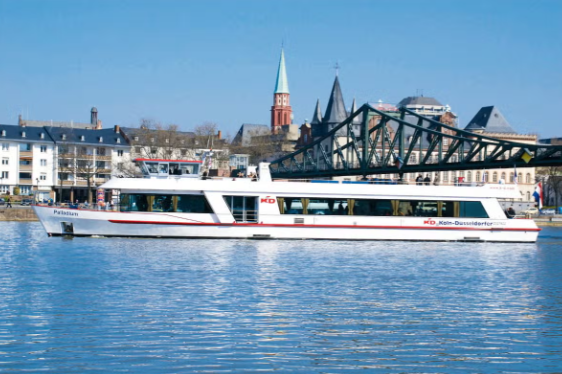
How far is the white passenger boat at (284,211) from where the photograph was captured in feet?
124

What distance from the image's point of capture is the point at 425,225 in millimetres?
40938

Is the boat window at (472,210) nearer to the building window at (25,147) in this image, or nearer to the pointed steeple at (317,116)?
the building window at (25,147)

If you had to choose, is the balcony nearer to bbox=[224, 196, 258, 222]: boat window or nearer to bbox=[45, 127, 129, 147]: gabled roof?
bbox=[45, 127, 129, 147]: gabled roof

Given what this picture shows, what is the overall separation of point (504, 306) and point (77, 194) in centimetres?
9102

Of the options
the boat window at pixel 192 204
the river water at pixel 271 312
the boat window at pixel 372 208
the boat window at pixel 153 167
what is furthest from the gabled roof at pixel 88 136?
the river water at pixel 271 312

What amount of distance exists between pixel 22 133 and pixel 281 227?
77.0m

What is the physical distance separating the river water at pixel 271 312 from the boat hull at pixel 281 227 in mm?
3765

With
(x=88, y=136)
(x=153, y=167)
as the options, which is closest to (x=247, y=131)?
(x=88, y=136)

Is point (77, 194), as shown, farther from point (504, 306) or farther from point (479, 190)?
point (504, 306)

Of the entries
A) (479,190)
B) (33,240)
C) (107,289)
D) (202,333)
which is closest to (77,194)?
(33,240)

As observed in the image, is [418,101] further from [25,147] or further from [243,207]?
[243,207]

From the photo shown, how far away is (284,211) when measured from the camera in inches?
1554

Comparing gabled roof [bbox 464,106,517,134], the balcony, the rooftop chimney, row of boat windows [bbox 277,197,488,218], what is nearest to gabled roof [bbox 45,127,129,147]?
the balcony

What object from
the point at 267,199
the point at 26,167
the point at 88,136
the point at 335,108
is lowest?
the point at 267,199
